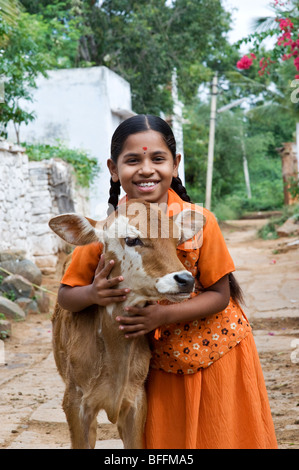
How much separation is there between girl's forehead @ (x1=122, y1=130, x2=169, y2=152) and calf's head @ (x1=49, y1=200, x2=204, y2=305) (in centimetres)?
26

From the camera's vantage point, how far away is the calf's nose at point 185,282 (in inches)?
83.9

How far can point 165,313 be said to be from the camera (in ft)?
7.62

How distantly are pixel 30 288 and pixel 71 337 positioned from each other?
19.2 ft

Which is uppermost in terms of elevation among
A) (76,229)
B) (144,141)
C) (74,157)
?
(74,157)

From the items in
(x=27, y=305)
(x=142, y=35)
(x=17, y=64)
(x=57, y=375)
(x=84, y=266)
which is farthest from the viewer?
(x=142, y=35)

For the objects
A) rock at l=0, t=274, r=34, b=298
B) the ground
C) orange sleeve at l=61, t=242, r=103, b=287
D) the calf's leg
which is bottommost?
the ground

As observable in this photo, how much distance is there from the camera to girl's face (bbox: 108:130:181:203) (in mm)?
2490

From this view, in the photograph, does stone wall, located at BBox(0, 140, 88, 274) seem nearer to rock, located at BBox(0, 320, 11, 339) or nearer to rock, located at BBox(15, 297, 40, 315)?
rock, located at BBox(15, 297, 40, 315)

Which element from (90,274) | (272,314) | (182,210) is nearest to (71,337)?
(90,274)

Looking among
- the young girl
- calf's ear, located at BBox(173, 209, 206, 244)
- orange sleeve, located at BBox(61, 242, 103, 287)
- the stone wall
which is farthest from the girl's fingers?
the stone wall

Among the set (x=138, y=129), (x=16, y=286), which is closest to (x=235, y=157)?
(x=16, y=286)

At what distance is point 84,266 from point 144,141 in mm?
564

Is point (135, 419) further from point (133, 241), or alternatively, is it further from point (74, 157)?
point (74, 157)

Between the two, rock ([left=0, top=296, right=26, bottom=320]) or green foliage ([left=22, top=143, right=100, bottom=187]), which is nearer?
rock ([left=0, top=296, right=26, bottom=320])
